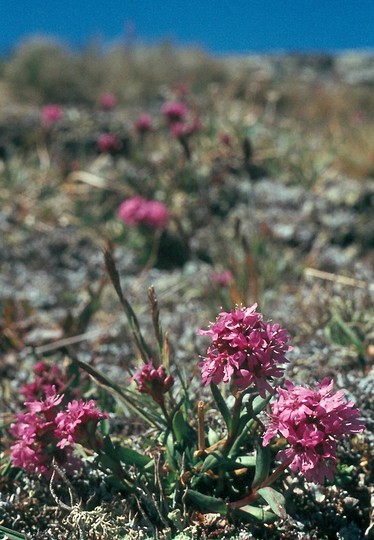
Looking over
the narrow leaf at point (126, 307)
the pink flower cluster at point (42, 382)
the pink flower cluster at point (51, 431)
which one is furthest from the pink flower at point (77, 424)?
the pink flower cluster at point (42, 382)

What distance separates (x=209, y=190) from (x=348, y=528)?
4.62m

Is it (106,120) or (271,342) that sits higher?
(106,120)

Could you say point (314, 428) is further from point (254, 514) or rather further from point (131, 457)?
point (131, 457)

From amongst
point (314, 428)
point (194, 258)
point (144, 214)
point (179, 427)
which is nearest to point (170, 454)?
point (179, 427)

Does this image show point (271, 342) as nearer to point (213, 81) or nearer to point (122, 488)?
point (122, 488)

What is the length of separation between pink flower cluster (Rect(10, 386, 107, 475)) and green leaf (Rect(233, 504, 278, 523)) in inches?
20.8

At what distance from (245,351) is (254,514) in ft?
1.90

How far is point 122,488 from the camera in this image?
2211mm

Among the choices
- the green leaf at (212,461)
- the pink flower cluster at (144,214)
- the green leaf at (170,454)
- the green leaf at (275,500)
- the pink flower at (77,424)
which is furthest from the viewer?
the pink flower cluster at (144,214)

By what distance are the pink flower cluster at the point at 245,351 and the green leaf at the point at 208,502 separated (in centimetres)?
44

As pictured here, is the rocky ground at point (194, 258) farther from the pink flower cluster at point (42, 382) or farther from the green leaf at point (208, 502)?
the pink flower cluster at point (42, 382)

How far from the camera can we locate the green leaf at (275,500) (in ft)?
6.00

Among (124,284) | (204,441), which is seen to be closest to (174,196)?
(124,284)

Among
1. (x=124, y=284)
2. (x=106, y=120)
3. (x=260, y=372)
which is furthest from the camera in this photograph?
(x=106, y=120)
